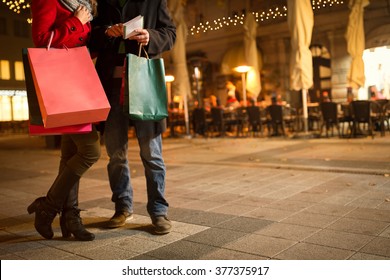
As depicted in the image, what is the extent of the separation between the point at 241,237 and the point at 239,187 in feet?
7.65

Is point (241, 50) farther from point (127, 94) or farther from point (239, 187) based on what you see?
point (127, 94)

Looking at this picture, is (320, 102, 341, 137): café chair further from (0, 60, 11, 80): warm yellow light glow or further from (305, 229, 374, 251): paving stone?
(0, 60, 11, 80): warm yellow light glow

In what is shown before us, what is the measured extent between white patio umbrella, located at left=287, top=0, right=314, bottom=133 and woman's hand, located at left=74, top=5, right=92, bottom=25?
10067mm

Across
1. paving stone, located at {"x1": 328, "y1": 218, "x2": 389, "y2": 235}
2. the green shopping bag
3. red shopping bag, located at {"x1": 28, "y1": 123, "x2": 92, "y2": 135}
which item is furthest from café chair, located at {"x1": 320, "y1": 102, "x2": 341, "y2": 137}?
red shopping bag, located at {"x1": 28, "y1": 123, "x2": 92, "y2": 135}

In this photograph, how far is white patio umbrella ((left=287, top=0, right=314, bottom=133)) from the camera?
12.3 metres

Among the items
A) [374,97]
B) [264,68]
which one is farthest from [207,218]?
[264,68]

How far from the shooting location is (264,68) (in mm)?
23688

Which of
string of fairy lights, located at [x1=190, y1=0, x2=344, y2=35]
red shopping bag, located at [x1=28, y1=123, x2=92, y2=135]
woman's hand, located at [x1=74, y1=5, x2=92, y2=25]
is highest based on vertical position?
string of fairy lights, located at [x1=190, y1=0, x2=344, y2=35]

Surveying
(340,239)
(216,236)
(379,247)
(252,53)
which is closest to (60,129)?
(216,236)

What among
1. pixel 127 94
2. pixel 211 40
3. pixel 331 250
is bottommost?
pixel 331 250

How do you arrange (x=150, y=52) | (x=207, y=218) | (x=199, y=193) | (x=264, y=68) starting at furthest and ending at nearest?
(x=264, y=68)
(x=199, y=193)
(x=207, y=218)
(x=150, y=52)

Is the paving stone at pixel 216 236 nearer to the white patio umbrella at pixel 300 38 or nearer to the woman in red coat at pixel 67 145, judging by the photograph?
the woman in red coat at pixel 67 145

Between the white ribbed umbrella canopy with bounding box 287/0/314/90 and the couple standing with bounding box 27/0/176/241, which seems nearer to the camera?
the couple standing with bounding box 27/0/176/241

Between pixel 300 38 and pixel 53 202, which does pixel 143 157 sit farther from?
pixel 300 38
